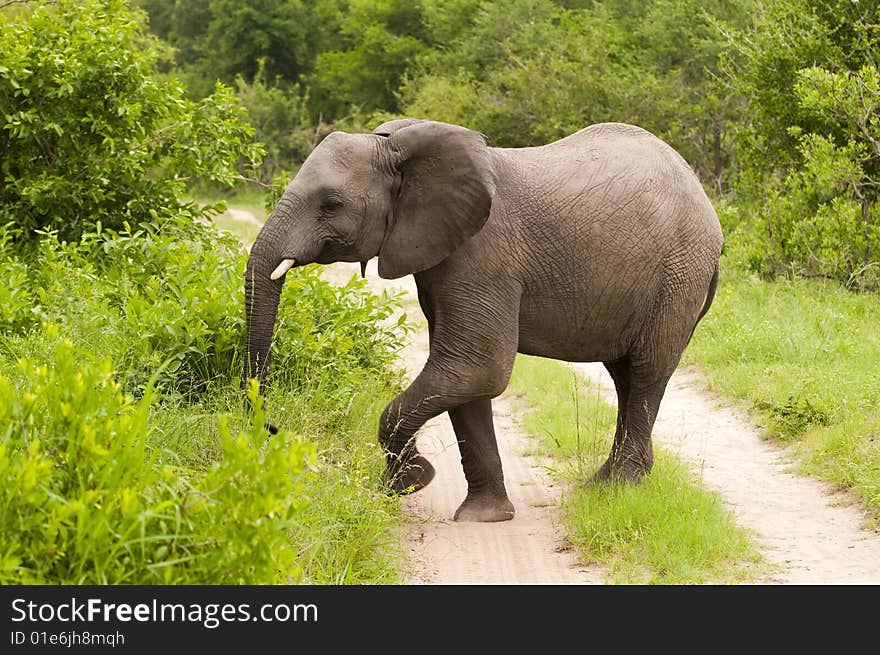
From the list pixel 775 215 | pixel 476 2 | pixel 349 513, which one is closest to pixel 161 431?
pixel 349 513

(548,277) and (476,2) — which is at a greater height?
(548,277)

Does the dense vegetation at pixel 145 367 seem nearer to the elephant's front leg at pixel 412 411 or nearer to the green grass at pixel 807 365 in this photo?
the elephant's front leg at pixel 412 411

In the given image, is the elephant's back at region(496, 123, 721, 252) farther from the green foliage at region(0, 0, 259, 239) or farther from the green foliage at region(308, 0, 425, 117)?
the green foliage at region(308, 0, 425, 117)

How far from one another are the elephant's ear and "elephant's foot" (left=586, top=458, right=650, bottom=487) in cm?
162

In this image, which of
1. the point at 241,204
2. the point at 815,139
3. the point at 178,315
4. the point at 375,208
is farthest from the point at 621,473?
the point at 241,204

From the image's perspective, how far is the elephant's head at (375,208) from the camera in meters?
5.54

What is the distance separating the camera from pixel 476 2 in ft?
108

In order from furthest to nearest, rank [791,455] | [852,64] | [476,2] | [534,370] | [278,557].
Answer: [476,2] < [852,64] < [534,370] < [791,455] < [278,557]

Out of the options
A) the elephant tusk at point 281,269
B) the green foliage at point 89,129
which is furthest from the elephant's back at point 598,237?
the green foliage at point 89,129

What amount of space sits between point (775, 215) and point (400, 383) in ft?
19.1

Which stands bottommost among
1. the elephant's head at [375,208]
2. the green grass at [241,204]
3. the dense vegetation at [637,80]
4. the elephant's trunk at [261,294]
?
the green grass at [241,204]

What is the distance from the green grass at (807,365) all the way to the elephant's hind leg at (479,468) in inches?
77.4

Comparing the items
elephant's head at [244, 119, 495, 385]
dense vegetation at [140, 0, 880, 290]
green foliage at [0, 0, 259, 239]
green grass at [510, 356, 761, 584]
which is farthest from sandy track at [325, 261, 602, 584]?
dense vegetation at [140, 0, 880, 290]

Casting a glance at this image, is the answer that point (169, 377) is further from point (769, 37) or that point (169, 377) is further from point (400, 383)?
point (769, 37)
